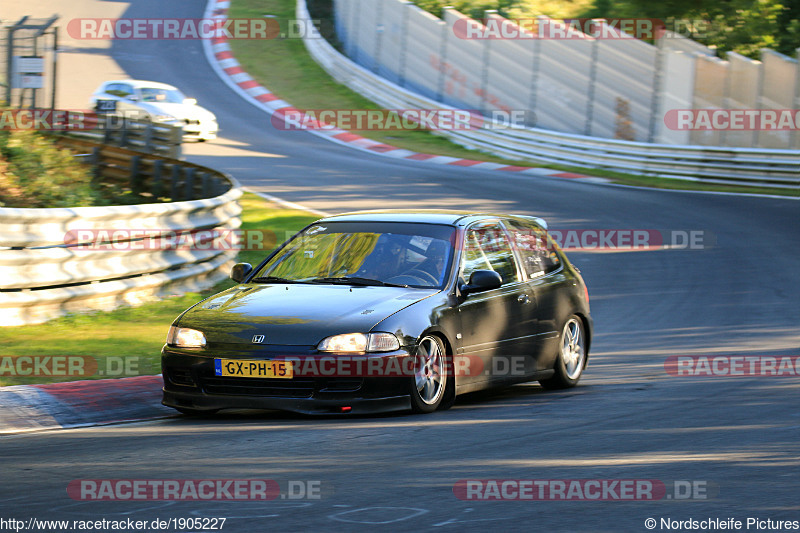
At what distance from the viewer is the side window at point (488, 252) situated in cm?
844

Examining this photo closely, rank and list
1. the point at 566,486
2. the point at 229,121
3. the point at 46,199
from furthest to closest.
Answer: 1. the point at 229,121
2. the point at 46,199
3. the point at 566,486

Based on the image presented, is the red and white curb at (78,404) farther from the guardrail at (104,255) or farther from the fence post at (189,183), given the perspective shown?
the fence post at (189,183)

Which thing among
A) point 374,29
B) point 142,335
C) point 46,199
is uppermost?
point 374,29

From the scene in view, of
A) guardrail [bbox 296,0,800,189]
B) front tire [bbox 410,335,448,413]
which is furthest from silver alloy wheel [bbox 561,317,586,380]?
guardrail [bbox 296,0,800,189]

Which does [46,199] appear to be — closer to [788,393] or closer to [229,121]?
[788,393]

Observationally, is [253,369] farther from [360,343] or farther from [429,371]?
[429,371]

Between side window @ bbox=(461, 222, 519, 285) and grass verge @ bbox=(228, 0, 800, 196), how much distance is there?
54.0 feet

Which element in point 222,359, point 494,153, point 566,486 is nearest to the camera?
point 566,486

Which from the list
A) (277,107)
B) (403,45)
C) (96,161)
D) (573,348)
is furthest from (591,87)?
(573,348)

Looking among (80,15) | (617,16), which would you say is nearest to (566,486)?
(617,16)

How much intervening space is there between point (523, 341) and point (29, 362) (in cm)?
409

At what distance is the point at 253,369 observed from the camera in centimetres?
718

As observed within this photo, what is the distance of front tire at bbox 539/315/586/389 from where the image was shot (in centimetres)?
929

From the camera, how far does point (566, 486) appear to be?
557 cm
